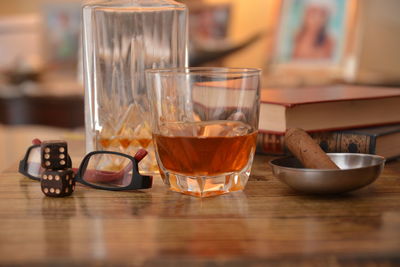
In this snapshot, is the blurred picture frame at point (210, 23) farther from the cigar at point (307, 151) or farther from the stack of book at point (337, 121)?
the cigar at point (307, 151)

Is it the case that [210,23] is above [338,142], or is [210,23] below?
above

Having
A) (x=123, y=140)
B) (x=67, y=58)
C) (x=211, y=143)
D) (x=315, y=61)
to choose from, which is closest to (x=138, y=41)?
(x=123, y=140)

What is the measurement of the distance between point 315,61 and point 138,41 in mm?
2010

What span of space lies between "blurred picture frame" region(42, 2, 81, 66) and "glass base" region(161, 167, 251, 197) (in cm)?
256

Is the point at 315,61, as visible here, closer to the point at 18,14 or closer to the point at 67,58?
the point at 67,58

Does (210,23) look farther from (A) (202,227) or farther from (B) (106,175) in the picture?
(A) (202,227)

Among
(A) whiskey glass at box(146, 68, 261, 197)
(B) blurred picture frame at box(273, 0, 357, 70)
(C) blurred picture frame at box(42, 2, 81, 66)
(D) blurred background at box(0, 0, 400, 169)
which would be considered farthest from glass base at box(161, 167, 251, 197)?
(C) blurred picture frame at box(42, 2, 81, 66)

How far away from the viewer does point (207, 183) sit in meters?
0.63

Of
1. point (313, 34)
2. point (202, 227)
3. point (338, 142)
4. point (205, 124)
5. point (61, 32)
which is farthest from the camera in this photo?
point (61, 32)

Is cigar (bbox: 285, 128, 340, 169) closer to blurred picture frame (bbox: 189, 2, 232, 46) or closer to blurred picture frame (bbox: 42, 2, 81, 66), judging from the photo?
blurred picture frame (bbox: 189, 2, 232, 46)

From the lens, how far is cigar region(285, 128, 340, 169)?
25.0 inches

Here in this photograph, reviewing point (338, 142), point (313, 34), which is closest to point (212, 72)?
point (338, 142)

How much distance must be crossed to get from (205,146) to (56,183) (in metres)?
0.17

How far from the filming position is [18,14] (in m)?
3.11
